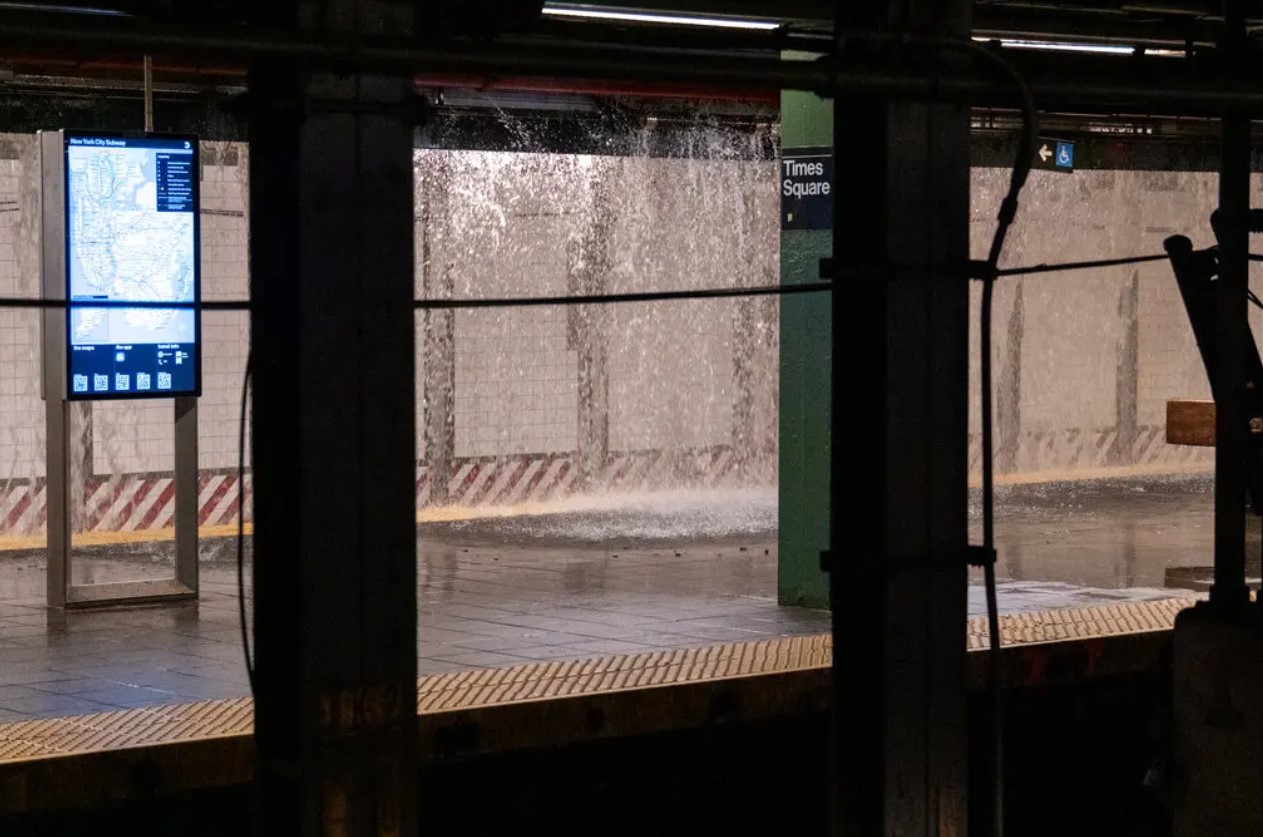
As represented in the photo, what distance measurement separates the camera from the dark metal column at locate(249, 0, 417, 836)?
14.0 feet

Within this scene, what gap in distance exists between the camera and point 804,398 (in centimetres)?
1020

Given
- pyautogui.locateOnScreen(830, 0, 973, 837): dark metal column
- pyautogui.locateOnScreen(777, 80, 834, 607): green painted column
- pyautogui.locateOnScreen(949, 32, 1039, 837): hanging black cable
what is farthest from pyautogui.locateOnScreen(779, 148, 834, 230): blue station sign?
pyautogui.locateOnScreen(830, 0, 973, 837): dark metal column

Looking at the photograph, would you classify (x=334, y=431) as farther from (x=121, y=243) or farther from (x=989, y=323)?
(x=121, y=243)

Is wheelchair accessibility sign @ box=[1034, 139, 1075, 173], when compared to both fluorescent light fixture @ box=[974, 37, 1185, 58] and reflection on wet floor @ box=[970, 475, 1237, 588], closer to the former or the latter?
reflection on wet floor @ box=[970, 475, 1237, 588]

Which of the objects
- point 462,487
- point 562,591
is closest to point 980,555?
point 562,591

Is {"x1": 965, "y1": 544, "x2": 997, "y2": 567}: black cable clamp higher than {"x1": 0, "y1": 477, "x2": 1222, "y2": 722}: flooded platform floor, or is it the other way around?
{"x1": 965, "y1": 544, "x2": 997, "y2": 567}: black cable clamp

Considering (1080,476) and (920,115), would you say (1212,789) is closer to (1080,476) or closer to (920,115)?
(920,115)

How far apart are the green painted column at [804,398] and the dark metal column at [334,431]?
19.0 feet

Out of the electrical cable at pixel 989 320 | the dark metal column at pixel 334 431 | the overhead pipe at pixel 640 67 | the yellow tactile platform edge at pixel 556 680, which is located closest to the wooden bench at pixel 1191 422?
the yellow tactile platform edge at pixel 556 680

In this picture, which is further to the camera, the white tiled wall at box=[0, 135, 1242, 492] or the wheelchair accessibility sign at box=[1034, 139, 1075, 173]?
the wheelchair accessibility sign at box=[1034, 139, 1075, 173]

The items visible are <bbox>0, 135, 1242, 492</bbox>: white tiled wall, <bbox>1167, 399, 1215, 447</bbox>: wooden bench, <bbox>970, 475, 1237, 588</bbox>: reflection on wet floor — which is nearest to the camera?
<bbox>970, 475, 1237, 588</bbox>: reflection on wet floor

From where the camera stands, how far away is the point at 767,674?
7.50 meters

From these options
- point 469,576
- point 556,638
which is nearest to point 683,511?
point 469,576

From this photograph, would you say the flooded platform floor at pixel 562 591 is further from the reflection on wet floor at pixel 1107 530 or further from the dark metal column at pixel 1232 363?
the dark metal column at pixel 1232 363
